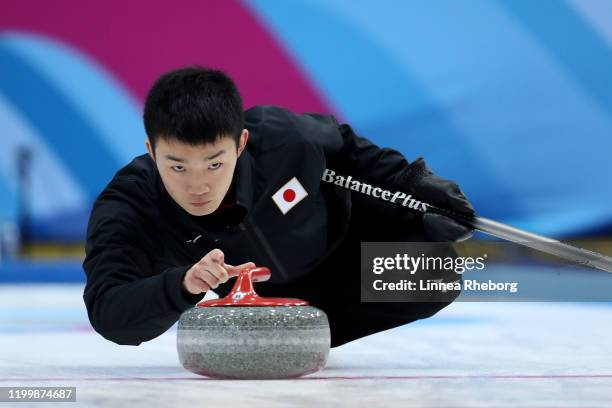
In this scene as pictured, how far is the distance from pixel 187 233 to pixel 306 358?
50cm

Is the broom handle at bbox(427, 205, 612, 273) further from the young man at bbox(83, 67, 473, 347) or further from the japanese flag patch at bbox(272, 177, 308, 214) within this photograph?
the japanese flag patch at bbox(272, 177, 308, 214)

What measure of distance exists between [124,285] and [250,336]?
0.31 m

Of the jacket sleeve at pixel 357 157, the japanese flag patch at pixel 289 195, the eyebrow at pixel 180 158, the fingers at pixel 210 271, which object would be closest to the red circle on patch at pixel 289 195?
the japanese flag patch at pixel 289 195

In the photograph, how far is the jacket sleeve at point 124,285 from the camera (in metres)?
1.92

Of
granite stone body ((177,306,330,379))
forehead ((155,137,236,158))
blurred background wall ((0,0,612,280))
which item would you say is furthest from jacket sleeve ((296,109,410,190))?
blurred background wall ((0,0,612,280))

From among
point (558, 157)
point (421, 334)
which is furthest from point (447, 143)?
point (421, 334)

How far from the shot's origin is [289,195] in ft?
7.86

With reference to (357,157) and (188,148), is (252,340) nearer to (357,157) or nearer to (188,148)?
(188,148)

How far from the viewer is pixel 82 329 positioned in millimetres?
3689

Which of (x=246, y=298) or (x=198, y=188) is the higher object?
(x=198, y=188)

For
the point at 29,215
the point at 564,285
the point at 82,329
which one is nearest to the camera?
the point at 564,285

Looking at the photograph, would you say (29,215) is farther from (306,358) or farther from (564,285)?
(306,358)

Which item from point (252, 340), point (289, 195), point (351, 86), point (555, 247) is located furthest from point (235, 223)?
point (351, 86)

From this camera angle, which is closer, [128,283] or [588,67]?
[128,283]
